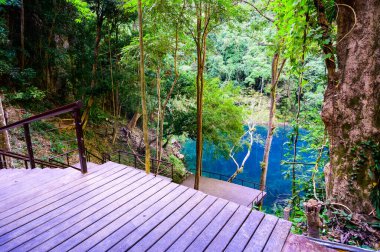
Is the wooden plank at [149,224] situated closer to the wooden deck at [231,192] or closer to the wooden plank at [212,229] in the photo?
the wooden plank at [212,229]

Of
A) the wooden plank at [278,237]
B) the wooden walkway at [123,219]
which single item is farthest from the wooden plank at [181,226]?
the wooden plank at [278,237]

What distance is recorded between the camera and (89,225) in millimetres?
2316

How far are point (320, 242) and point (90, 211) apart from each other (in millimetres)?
2381

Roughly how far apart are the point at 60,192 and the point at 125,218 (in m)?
1.06

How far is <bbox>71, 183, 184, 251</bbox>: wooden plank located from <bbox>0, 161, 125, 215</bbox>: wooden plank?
3.02 ft

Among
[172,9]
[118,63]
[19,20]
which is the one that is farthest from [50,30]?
[172,9]

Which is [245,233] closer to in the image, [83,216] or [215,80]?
[83,216]

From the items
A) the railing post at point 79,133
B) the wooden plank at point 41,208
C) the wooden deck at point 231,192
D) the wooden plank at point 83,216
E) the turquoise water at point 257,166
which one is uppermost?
the railing post at point 79,133

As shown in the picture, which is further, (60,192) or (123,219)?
(60,192)

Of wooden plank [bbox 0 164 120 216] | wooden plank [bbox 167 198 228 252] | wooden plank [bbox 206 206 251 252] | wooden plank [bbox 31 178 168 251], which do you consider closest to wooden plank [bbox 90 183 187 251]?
wooden plank [bbox 31 178 168 251]

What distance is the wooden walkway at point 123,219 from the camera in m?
2.09

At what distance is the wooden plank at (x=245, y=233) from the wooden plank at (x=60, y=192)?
205 centimetres

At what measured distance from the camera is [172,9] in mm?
6293

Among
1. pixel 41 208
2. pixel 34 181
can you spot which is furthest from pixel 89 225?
pixel 34 181
